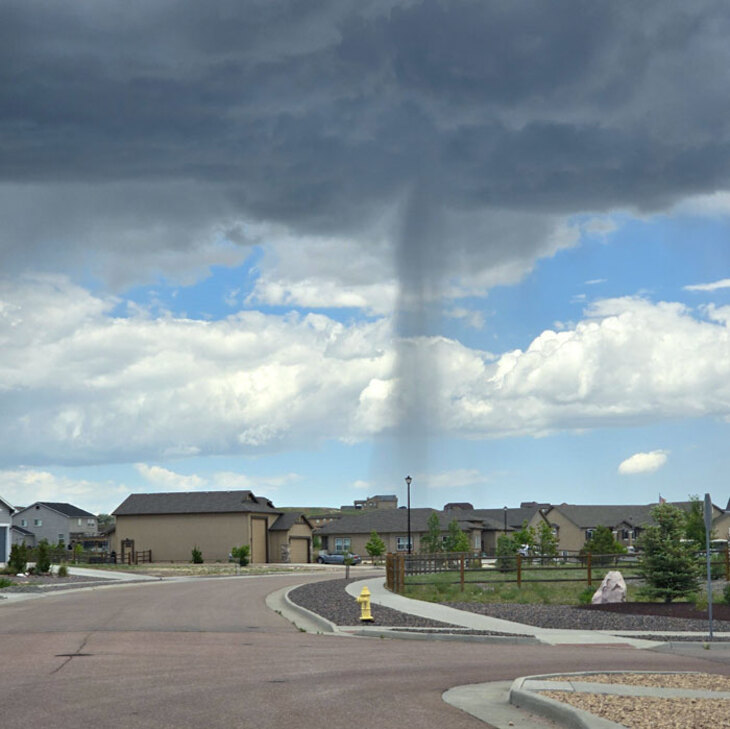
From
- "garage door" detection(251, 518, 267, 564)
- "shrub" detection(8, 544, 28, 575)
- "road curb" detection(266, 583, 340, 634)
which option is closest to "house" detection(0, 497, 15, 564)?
"shrub" detection(8, 544, 28, 575)

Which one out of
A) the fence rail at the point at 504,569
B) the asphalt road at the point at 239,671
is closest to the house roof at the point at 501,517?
the fence rail at the point at 504,569

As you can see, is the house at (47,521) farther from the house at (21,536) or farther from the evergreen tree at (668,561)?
the evergreen tree at (668,561)

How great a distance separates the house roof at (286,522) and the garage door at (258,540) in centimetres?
111

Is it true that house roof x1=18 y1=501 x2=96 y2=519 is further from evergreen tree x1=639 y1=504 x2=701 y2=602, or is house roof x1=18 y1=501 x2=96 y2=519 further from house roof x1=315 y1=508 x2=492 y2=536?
evergreen tree x1=639 y1=504 x2=701 y2=602

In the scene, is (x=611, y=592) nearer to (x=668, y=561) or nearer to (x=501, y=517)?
(x=668, y=561)

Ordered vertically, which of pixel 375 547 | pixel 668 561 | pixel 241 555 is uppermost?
pixel 668 561

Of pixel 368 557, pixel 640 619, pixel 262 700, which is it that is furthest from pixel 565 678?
pixel 368 557

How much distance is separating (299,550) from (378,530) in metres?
12.5

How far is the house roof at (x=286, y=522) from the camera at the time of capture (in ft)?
286

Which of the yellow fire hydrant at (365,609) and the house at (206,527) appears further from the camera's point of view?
the house at (206,527)

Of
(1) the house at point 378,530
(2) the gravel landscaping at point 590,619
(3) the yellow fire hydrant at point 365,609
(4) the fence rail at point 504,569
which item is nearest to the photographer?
(2) the gravel landscaping at point 590,619

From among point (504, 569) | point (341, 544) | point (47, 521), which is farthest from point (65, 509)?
point (504, 569)

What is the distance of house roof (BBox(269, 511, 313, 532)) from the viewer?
87125 millimetres

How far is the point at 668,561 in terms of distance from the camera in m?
28.6
